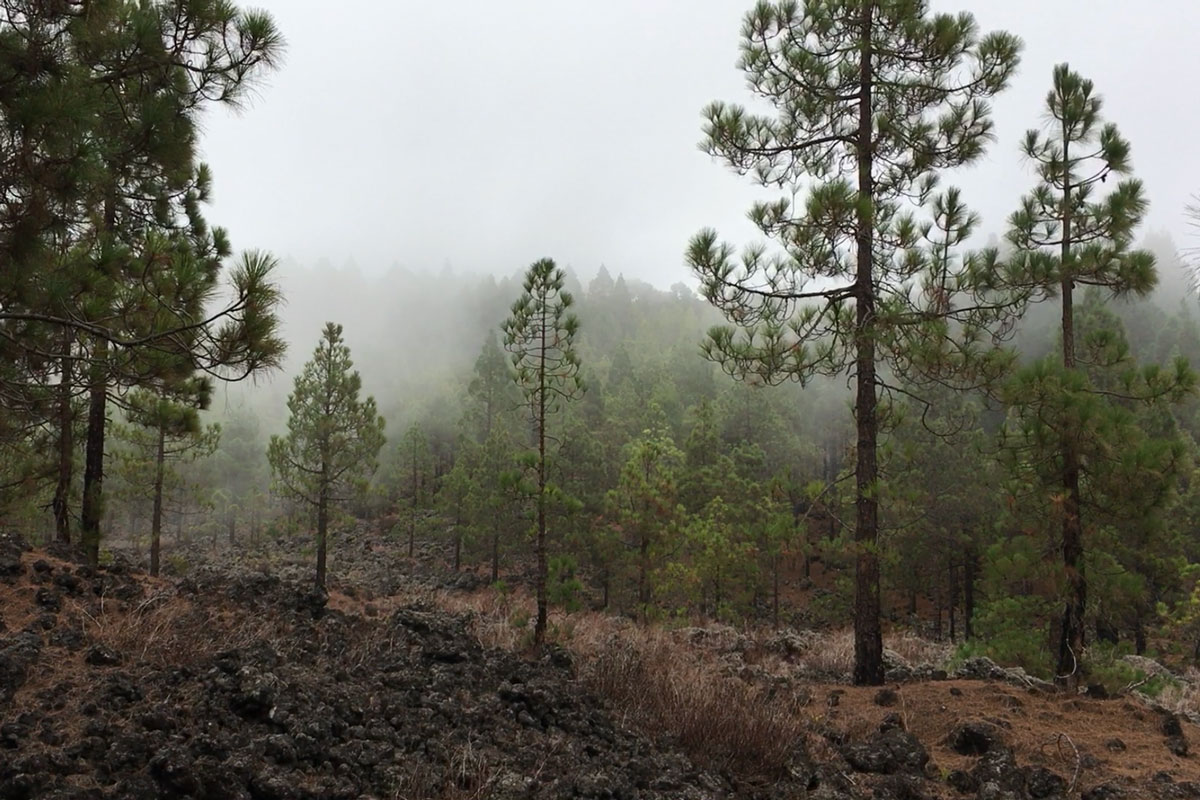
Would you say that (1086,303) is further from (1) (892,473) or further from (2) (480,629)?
(2) (480,629)

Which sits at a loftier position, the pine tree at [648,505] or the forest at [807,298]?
the forest at [807,298]

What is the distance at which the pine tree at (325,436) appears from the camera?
17938 millimetres

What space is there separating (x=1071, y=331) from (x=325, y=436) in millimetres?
17092

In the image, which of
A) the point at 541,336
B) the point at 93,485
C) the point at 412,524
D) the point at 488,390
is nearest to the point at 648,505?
the point at 541,336

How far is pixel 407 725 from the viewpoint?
3.75m

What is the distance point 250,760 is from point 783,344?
5777 mm

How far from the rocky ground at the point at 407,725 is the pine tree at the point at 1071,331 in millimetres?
1634

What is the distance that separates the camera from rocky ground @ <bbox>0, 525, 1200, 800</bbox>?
304 centimetres

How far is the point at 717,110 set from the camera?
7.01m

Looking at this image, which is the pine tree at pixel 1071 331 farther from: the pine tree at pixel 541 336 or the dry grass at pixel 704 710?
the pine tree at pixel 541 336

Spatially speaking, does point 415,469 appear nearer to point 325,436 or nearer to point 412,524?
point 412,524

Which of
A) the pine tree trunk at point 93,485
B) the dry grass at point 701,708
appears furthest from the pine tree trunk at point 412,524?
the dry grass at point 701,708

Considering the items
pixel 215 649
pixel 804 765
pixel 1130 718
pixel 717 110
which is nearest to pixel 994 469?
pixel 1130 718

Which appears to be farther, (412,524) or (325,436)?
(412,524)
